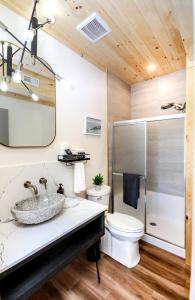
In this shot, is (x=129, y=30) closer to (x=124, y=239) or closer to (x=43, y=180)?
(x=43, y=180)

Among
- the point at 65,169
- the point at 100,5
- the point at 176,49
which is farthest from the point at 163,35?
the point at 65,169

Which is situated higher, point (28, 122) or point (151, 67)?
point (151, 67)

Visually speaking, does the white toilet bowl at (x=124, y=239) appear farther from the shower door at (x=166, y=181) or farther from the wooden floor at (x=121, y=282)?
the shower door at (x=166, y=181)

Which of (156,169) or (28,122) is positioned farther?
(156,169)

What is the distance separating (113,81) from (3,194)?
223 centimetres

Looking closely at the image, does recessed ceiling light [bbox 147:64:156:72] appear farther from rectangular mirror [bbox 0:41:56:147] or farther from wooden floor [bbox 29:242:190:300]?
wooden floor [bbox 29:242:190:300]

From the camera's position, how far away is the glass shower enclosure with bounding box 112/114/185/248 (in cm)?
204

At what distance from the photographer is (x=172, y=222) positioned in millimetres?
2170

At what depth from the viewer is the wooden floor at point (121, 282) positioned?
139 centimetres

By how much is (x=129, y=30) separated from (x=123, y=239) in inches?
87.3

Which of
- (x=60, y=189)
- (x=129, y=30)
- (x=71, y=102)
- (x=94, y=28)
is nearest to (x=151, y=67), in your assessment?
→ (x=129, y=30)

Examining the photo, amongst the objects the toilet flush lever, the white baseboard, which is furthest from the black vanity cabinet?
the white baseboard

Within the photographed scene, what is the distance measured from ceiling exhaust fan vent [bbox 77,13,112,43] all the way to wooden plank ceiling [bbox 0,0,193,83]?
0.04 metres

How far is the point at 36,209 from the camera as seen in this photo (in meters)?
1.15
